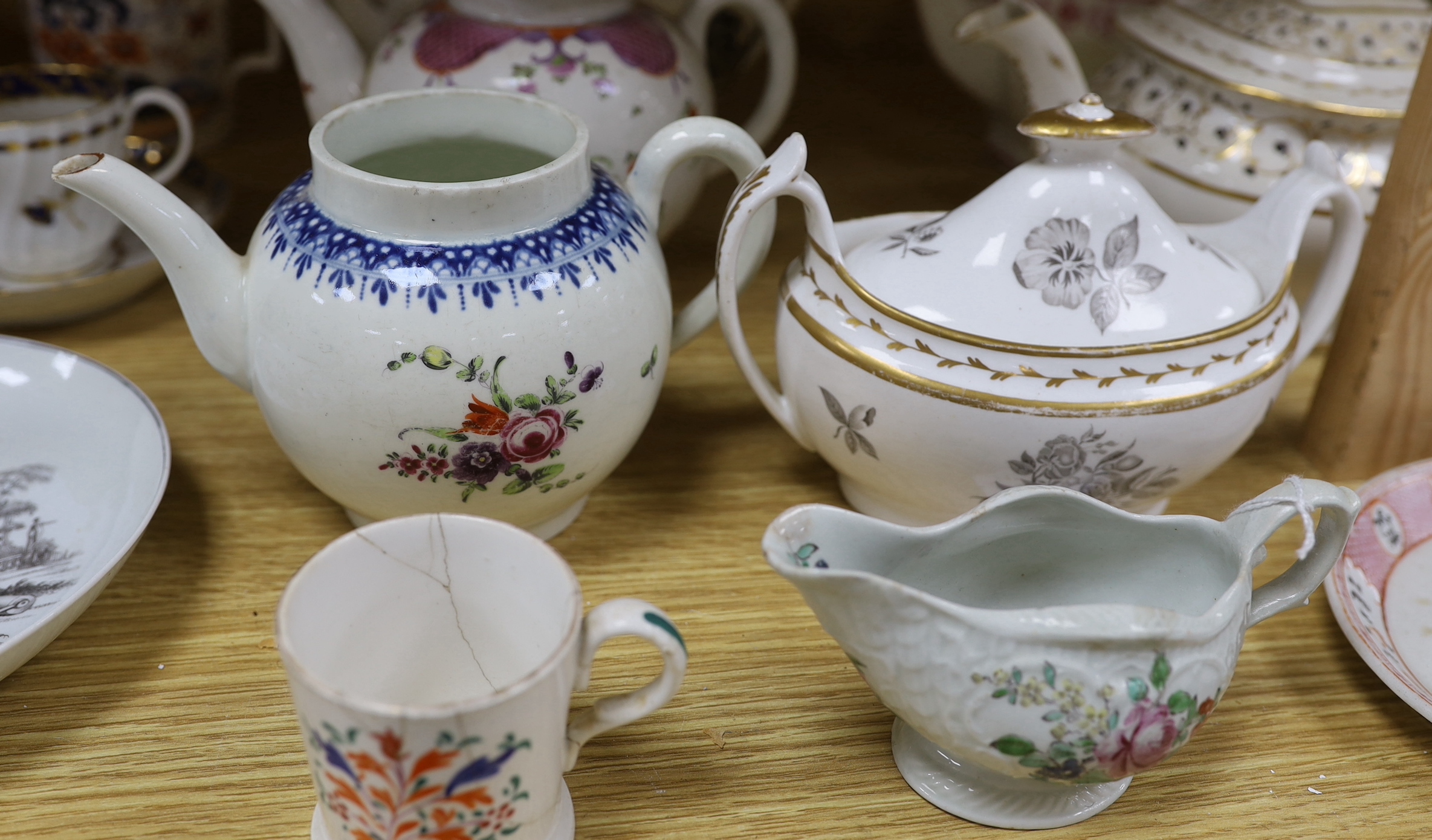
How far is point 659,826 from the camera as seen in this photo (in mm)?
524

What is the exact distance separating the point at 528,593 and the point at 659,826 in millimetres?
120

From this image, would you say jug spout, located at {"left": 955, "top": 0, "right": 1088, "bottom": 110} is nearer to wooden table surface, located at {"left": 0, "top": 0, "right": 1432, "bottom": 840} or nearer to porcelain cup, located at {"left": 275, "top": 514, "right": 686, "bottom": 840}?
wooden table surface, located at {"left": 0, "top": 0, "right": 1432, "bottom": 840}

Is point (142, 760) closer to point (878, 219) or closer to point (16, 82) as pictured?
point (878, 219)

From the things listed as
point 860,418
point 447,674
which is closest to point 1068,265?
point 860,418

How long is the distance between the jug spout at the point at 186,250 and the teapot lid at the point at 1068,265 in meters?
0.32

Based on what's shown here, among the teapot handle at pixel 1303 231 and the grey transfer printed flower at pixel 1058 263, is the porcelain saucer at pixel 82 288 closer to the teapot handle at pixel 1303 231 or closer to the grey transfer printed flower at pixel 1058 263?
the grey transfer printed flower at pixel 1058 263

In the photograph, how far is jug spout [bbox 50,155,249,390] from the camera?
0.59m

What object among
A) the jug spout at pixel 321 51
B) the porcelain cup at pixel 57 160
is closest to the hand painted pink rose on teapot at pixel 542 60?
the jug spout at pixel 321 51

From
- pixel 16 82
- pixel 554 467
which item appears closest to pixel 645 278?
pixel 554 467

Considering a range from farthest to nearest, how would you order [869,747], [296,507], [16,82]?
[16,82] → [296,507] → [869,747]

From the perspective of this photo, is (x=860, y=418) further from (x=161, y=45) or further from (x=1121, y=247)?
(x=161, y=45)

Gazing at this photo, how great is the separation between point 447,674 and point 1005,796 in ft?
0.83

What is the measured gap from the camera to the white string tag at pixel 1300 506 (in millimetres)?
499

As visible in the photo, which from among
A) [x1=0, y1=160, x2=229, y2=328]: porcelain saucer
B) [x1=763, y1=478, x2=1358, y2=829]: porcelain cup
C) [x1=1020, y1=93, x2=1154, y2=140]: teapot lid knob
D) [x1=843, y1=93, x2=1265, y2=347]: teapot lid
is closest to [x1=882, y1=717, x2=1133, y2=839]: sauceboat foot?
[x1=763, y1=478, x2=1358, y2=829]: porcelain cup
